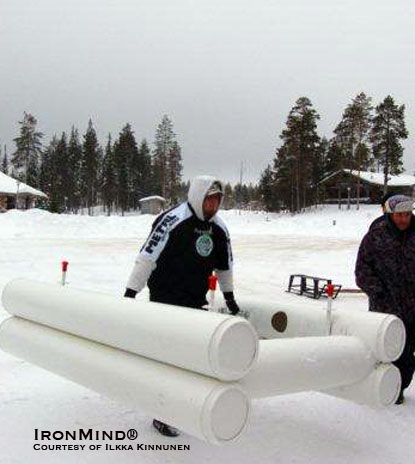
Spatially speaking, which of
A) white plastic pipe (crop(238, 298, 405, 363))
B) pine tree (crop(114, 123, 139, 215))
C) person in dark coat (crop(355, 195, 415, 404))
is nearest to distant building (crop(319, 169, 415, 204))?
pine tree (crop(114, 123, 139, 215))

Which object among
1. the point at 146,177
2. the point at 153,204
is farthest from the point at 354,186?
the point at 146,177

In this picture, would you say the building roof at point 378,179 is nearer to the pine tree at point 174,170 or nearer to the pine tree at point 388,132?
the pine tree at point 388,132

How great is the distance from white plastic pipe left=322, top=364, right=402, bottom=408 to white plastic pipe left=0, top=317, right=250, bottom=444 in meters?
1.19

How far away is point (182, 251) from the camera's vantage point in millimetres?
4246

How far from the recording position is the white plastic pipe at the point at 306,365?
3.29 metres

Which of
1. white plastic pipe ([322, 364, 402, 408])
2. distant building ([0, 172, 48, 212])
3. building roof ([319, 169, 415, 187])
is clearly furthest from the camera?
building roof ([319, 169, 415, 187])

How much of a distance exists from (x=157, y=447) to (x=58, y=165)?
88969 mm

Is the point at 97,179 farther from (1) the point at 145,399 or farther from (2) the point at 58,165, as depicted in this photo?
(1) the point at 145,399

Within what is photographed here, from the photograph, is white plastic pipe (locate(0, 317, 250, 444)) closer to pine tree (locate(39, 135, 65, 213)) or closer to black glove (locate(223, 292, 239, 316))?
black glove (locate(223, 292, 239, 316))

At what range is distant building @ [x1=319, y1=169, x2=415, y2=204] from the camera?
63.6 metres

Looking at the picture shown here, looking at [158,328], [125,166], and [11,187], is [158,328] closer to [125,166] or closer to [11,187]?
[11,187]

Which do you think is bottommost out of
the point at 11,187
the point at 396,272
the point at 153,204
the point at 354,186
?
the point at 396,272

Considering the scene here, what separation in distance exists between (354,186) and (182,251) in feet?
209

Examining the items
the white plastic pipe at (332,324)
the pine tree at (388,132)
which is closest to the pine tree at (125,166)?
the pine tree at (388,132)
